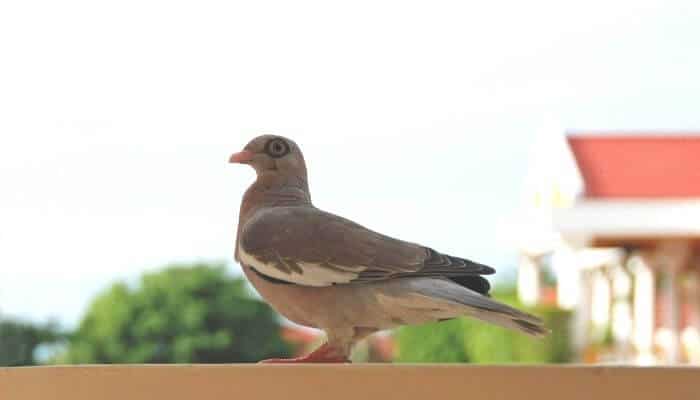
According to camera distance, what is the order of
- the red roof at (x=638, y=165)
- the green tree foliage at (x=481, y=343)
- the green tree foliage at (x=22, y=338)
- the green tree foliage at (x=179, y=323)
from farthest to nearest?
1. the green tree foliage at (x=179, y=323)
2. the red roof at (x=638, y=165)
3. the green tree foliage at (x=22, y=338)
4. the green tree foliage at (x=481, y=343)

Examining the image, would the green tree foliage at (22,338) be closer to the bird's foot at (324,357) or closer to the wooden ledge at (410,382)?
the bird's foot at (324,357)

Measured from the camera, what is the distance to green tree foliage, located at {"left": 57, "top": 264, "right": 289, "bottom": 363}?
13547mm

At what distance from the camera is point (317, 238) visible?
6.01 feet

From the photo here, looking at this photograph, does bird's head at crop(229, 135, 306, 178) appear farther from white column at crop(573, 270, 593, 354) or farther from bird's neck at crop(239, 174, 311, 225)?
white column at crop(573, 270, 593, 354)

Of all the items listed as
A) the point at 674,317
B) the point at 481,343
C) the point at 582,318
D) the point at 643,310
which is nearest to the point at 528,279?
the point at 643,310

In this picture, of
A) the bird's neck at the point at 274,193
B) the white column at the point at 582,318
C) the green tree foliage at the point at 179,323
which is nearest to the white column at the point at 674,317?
the white column at the point at 582,318

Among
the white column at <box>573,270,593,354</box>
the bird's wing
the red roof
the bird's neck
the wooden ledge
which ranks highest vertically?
the red roof

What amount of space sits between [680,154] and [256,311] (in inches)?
189

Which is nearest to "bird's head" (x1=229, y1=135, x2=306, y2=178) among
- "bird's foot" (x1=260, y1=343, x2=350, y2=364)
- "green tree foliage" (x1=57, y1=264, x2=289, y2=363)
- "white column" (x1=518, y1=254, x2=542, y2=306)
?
"bird's foot" (x1=260, y1=343, x2=350, y2=364)

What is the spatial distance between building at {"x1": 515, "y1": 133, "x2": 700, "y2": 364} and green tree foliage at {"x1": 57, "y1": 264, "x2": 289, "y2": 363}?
3025 millimetres

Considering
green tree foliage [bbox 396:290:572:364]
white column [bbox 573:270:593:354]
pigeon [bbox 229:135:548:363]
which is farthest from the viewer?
white column [bbox 573:270:593:354]

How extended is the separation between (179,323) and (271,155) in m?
12.1

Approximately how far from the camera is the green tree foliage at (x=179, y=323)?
13.5 metres

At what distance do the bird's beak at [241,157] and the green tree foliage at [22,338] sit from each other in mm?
10591
